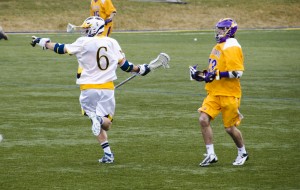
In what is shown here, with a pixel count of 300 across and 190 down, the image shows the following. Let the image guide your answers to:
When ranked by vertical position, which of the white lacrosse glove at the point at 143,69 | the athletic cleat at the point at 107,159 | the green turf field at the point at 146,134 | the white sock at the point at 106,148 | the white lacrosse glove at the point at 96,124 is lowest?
the green turf field at the point at 146,134

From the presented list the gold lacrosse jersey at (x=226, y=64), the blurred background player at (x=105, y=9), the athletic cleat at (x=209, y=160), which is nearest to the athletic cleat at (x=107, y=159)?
the athletic cleat at (x=209, y=160)

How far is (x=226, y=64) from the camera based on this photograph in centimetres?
1112

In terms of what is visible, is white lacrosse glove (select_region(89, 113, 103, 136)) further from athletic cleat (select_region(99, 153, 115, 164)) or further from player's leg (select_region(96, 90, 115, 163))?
athletic cleat (select_region(99, 153, 115, 164))

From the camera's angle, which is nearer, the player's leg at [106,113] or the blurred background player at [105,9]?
the player's leg at [106,113]

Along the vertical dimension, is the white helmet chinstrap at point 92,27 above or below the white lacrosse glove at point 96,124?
above

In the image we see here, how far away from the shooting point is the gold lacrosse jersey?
11094 mm

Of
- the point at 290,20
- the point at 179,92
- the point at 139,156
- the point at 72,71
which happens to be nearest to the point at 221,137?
the point at 139,156

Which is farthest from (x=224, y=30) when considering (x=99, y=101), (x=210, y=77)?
(x=99, y=101)

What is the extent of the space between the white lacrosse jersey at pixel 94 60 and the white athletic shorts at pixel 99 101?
7 cm

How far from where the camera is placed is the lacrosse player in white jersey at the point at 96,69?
450 inches

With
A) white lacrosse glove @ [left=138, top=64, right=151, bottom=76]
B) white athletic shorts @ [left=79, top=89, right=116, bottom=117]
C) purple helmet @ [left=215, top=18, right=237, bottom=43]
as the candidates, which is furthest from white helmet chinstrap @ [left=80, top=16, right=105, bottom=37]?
purple helmet @ [left=215, top=18, right=237, bottom=43]

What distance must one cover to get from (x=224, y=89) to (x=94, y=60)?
178 centimetres

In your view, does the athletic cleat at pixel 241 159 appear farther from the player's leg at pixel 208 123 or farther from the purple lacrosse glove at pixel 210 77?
the purple lacrosse glove at pixel 210 77

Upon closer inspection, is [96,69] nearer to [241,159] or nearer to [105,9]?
[241,159]
